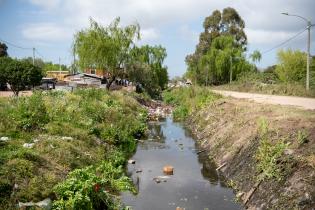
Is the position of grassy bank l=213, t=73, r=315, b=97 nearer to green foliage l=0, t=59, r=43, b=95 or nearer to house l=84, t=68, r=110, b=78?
house l=84, t=68, r=110, b=78

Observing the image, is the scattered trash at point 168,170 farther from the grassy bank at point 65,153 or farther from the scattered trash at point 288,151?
the scattered trash at point 288,151

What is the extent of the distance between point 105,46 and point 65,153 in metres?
29.4

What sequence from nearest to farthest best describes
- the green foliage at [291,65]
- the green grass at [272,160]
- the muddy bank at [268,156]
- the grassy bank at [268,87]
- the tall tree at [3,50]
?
the muddy bank at [268,156], the green grass at [272,160], the grassy bank at [268,87], the green foliage at [291,65], the tall tree at [3,50]

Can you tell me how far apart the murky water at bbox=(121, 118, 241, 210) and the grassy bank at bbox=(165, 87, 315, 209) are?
1.87 ft

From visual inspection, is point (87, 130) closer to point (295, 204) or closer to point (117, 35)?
point (295, 204)

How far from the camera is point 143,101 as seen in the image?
42.0 meters

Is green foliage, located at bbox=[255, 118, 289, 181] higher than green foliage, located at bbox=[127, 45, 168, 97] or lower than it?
lower

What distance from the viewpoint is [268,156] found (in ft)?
36.8

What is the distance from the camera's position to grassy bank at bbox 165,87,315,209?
924 cm

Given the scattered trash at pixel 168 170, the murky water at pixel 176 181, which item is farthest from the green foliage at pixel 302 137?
the scattered trash at pixel 168 170

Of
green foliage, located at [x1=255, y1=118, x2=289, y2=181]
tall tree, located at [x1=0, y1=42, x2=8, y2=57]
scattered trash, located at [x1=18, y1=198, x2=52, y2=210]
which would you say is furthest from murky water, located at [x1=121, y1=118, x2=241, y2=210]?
tall tree, located at [x1=0, y1=42, x2=8, y2=57]

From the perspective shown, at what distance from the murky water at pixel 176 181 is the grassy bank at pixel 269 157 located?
57 centimetres

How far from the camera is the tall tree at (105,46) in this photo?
40281 mm

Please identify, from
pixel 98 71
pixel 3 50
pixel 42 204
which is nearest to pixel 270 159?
pixel 42 204
